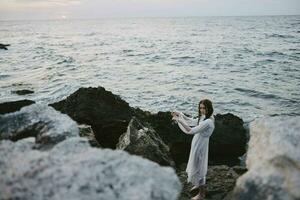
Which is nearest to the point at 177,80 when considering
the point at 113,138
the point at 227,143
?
the point at 227,143

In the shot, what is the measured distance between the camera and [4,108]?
687 cm

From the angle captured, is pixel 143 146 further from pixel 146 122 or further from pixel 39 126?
pixel 39 126

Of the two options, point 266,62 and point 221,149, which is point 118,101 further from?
point 266,62

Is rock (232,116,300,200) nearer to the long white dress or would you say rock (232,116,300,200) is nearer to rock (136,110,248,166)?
the long white dress

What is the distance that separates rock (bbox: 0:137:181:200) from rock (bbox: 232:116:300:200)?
0.76 m

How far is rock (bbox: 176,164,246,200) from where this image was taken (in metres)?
6.62

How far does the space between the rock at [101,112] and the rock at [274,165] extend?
16.6 feet

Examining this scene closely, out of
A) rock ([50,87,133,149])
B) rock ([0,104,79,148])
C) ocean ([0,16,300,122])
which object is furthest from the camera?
ocean ([0,16,300,122])

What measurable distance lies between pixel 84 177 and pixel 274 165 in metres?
1.76

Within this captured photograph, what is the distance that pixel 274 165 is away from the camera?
10.3ft

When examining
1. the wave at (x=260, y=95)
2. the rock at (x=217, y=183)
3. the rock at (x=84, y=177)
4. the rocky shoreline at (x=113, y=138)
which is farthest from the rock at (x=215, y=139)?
the wave at (x=260, y=95)

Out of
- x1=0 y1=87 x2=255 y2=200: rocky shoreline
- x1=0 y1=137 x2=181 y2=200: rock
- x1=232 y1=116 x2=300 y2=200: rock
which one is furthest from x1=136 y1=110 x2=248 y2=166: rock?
x1=0 y1=137 x2=181 y2=200: rock

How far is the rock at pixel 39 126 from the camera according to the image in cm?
365

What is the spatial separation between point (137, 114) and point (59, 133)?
19.3 feet
